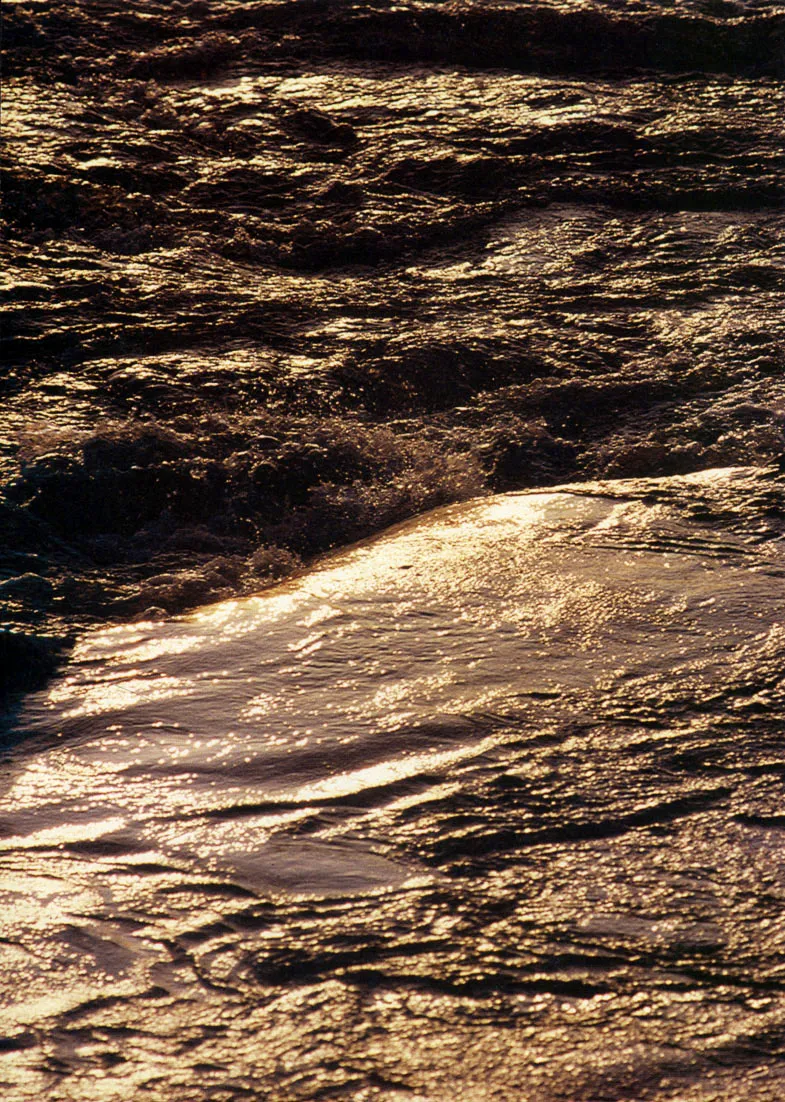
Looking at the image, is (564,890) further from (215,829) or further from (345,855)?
(215,829)

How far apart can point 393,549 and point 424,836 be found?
1150 millimetres

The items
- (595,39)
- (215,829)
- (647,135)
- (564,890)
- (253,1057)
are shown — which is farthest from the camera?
(595,39)

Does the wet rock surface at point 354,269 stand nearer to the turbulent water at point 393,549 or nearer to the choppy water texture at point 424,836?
the turbulent water at point 393,549

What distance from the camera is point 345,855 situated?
2236 millimetres

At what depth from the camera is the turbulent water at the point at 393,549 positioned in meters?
1.96

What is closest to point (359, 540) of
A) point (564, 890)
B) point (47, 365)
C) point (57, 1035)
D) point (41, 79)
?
point (47, 365)

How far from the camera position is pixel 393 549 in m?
3.31

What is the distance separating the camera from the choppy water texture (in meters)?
1.86

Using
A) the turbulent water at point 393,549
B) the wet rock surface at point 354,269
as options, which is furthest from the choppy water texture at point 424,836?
the wet rock surface at point 354,269

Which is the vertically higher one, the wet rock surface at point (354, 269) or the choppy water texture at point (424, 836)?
the wet rock surface at point (354, 269)

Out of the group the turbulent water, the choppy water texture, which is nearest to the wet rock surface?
the turbulent water

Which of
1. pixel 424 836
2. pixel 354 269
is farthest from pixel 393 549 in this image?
pixel 354 269

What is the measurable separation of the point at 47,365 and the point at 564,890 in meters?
2.61

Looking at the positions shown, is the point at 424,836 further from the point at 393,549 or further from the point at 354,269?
the point at 354,269
